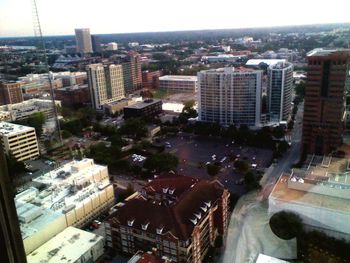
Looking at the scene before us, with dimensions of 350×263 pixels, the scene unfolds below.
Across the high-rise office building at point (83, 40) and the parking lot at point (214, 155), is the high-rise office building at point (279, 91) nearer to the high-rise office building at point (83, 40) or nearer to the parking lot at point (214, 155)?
the parking lot at point (214, 155)

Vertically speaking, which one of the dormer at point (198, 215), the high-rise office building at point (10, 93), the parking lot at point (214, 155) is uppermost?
the high-rise office building at point (10, 93)

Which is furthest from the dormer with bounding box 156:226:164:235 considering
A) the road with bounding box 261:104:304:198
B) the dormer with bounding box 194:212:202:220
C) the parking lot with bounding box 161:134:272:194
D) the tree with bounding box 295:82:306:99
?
the tree with bounding box 295:82:306:99

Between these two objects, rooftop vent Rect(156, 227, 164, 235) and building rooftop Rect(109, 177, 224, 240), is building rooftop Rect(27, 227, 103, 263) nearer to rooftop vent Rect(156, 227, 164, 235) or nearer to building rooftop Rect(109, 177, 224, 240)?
building rooftop Rect(109, 177, 224, 240)

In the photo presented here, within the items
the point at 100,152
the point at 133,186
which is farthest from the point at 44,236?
the point at 100,152

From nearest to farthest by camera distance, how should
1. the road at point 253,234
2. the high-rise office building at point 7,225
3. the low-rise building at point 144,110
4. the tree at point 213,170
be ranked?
the high-rise office building at point 7,225, the road at point 253,234, the tree at point 213,170, the low-rise building at point 144,110

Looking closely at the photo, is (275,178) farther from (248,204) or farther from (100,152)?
(100,152)

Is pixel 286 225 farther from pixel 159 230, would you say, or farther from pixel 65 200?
pixel 65 200

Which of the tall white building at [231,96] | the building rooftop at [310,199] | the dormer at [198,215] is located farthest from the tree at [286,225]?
the tall white building at [231,96]
